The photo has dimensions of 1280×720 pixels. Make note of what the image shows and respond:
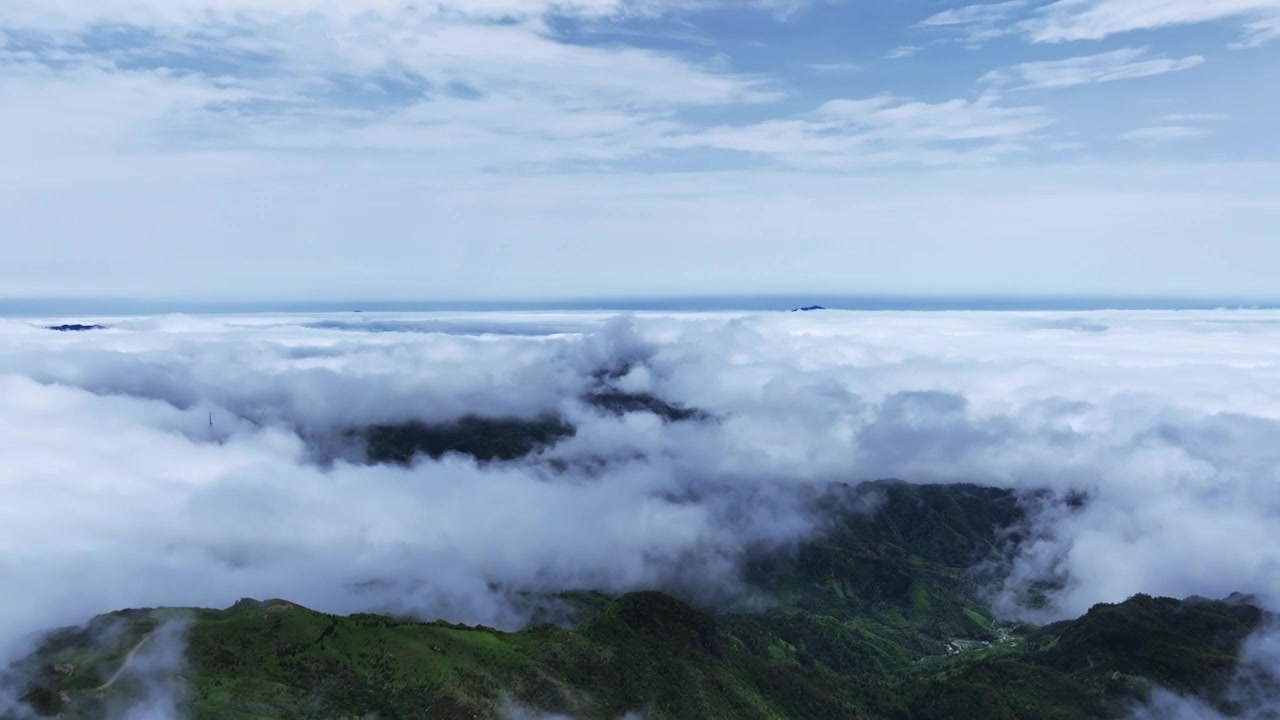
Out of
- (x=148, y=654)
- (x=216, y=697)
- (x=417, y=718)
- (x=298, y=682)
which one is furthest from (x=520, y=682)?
(x=148, y=654)

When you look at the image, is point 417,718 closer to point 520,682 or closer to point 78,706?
point 520,682

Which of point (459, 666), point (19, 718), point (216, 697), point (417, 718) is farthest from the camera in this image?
point (459, 666)

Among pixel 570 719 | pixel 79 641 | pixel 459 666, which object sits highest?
pixel 79 641

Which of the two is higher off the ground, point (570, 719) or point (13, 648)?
point (13, 648)

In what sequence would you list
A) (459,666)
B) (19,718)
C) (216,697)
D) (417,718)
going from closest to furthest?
(19,718) < (216,697) < (417,718) < (459,666)

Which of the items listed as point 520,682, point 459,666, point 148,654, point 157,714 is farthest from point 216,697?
point 520,682

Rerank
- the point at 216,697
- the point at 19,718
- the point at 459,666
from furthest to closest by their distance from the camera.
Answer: the point at 459,666
the point at 216,697
the point at 19,718

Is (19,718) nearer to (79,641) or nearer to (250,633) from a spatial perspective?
(79,641)

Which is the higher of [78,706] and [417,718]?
[78,706]

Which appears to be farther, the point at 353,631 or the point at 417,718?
the point at 353,631
